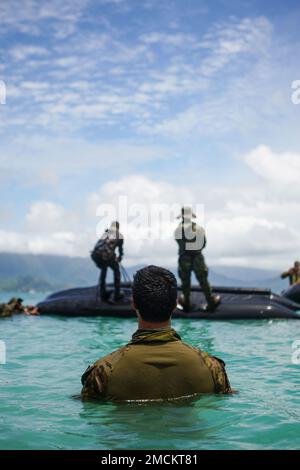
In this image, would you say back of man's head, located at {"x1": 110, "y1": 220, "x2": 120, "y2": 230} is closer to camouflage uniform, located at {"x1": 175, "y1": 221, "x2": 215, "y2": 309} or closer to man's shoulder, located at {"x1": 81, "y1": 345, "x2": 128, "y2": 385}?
camouflage uniform, located at {"x1": 175, "y1": 221, "x2": 215, "y2": 309}

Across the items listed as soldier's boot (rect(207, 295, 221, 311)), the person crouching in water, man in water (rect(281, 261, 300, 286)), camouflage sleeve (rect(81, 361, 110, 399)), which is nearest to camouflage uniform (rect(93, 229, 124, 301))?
the person crouching in water

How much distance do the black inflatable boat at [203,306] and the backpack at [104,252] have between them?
2.14m

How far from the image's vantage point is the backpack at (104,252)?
74.0 ft

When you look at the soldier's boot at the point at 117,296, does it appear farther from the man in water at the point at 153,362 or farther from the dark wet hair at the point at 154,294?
the dark wet hair at the point at 154,294

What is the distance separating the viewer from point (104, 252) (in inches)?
890

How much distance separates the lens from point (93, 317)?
23.7m

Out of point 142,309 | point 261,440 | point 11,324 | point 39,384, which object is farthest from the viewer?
point 11,324

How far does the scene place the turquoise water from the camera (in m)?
5.68

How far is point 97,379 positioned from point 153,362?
2.31ft

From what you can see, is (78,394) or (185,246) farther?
(185,246)

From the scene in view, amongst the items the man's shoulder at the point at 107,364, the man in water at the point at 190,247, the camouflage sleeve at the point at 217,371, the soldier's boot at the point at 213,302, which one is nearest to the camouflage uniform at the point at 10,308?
the man in water at the point at 190,247

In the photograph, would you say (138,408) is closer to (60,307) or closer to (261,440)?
(261,440)
